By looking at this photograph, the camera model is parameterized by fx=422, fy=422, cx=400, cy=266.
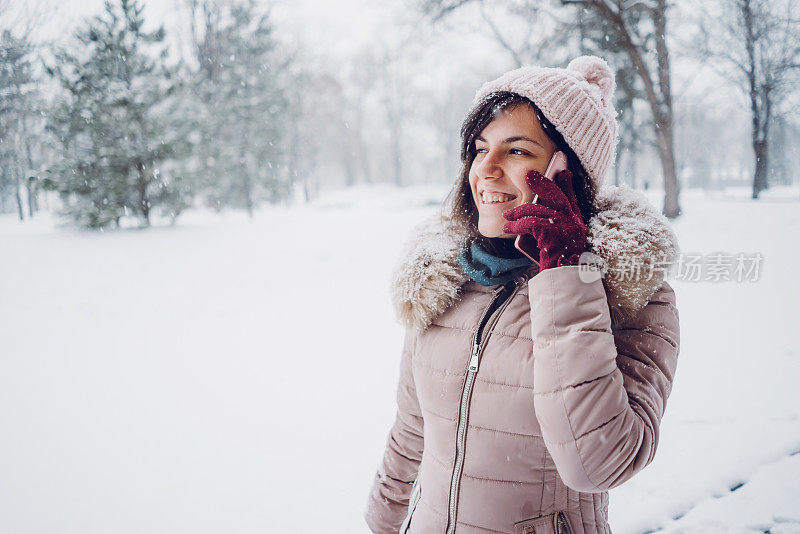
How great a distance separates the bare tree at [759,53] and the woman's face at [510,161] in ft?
26.9

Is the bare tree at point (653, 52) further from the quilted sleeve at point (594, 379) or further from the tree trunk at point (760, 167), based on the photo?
the quilted sleeve at point (594, 379)

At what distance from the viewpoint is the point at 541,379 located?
993 mm

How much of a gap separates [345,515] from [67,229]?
12707mm

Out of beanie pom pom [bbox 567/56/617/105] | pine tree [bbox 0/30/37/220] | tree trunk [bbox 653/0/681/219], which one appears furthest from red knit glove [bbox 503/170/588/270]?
tree trunk [bbox 653/0/681/219]

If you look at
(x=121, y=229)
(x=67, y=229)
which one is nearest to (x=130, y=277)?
(x=121, y=229)

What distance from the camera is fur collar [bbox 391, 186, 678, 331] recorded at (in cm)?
105

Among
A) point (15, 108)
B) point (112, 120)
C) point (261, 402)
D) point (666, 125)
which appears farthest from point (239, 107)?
point (261, 402)

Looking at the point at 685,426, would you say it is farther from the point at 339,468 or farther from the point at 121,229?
the point at 121,229

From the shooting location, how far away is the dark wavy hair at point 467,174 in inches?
50.3

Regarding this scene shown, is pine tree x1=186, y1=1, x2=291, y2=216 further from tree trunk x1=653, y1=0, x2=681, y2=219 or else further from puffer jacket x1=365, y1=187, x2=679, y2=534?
puffer jacket x1=365, y1=187, x2=679, y2=534

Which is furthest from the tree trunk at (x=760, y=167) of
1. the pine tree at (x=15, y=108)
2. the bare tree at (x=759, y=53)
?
the pine tree at (x=15, y=108)

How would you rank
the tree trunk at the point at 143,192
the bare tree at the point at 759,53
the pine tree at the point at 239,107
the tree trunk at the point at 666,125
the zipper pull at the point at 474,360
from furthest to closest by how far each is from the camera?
the pine tree at the point at 239,107, the tree trunk at the point at 143,192, the tree trunk at the point at 666,125, the bare tree at the point at 759,53, the zipper pull at the point at 474,360

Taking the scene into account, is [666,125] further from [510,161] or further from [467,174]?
[510,161]

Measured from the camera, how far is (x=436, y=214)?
66.5 inches
